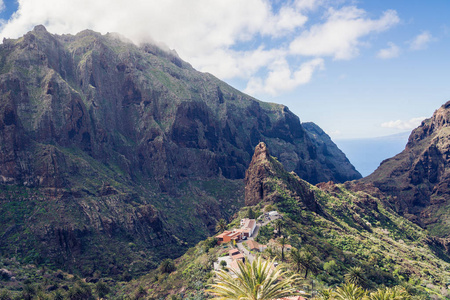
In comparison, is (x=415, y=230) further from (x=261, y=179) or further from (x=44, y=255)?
(x=44, y=255)

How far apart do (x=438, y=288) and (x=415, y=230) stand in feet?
252

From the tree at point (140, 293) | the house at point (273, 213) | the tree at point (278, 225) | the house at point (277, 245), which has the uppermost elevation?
the house at point (273, 213)

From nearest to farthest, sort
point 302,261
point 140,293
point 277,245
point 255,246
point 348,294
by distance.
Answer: point 348,294
point 302,261
point 277,245
point 255,246
point 140,293

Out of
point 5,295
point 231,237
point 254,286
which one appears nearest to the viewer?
point 254,286

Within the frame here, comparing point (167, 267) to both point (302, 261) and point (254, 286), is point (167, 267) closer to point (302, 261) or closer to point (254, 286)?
point (302, 261)

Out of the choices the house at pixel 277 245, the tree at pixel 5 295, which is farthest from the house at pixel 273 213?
the tree at pixel 5 295

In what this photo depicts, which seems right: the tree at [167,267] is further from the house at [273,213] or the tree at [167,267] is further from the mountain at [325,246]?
the house at [273,213]

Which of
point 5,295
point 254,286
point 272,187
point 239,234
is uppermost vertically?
point 272,187

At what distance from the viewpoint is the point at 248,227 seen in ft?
331

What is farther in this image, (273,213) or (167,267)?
(273,213)

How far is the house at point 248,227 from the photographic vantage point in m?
97.1

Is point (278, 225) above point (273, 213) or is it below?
below

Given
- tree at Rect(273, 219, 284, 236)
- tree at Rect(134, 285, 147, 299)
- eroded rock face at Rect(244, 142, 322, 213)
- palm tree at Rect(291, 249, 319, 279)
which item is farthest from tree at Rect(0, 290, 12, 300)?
eroded rock face at Rect(244, 142, 322, 213)

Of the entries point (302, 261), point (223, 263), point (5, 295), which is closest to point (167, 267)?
point (223, 263)
